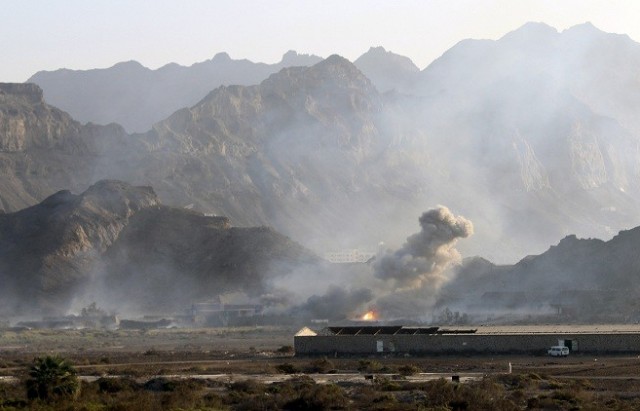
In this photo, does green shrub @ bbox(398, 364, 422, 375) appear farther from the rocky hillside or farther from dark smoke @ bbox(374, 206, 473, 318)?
dark smoke @ bbox(374, 206, 473, 318)

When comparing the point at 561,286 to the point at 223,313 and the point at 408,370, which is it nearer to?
the point at 223,313

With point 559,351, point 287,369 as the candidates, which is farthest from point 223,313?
point 287,369

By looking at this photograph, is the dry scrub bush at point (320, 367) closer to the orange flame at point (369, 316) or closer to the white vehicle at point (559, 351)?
the white vehicle at point (559, 351)

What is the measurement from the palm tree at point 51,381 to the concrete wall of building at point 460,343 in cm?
3462

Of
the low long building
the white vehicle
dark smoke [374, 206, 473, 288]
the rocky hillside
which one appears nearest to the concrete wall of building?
the low long building

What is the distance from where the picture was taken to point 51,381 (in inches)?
2490

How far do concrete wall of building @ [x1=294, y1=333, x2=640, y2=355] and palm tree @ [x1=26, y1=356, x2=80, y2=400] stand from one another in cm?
3462

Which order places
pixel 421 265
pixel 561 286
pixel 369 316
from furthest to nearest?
1. pixel 421 265
2. pixel 561 286
3. pixel 369 316

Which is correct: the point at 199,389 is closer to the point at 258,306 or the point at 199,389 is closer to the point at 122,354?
the point at 122,354

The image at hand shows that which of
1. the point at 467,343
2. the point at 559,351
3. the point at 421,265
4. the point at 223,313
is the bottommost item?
the point at 559,351

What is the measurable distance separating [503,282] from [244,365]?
4093 inches

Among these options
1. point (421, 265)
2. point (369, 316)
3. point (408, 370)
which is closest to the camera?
point (408, 370)

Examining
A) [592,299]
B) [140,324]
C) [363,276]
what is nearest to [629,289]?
[592,299]

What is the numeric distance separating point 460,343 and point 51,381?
39.0 metres
